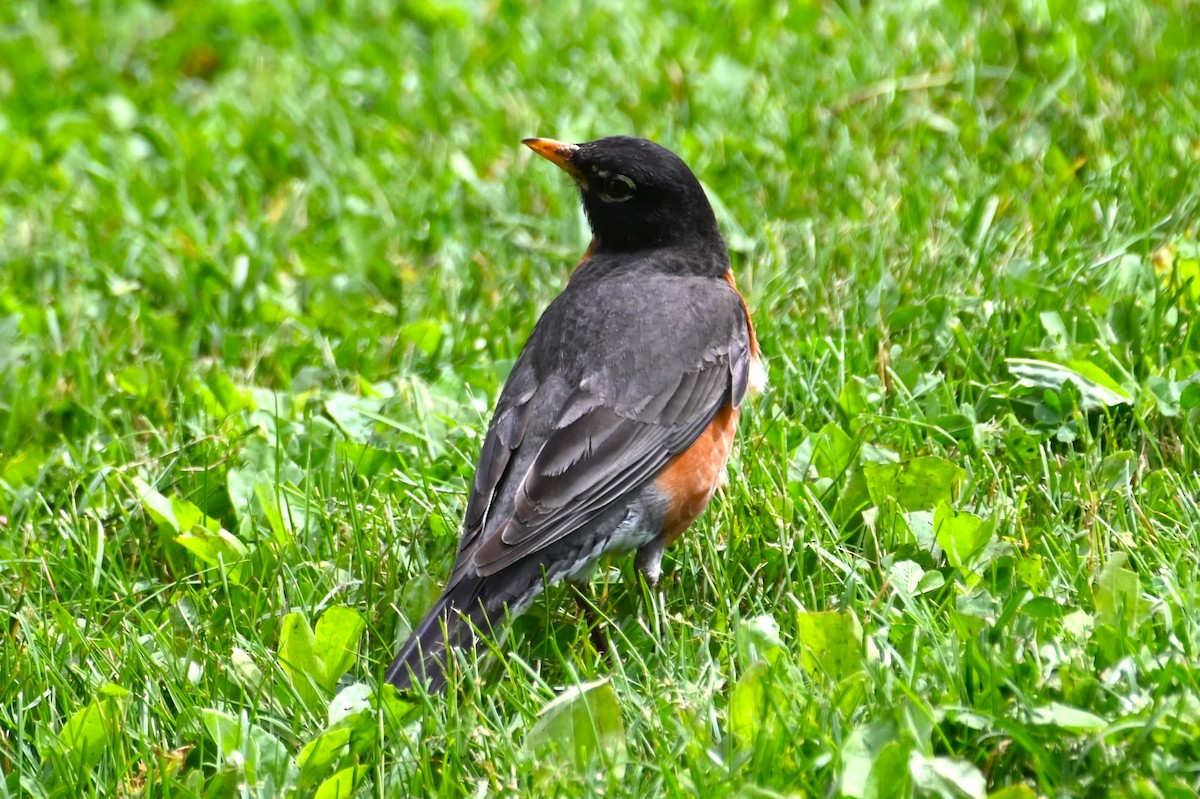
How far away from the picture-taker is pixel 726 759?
114 inches

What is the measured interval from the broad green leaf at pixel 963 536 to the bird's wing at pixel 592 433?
2.45ft

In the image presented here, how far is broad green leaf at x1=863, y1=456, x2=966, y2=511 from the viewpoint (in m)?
3.89

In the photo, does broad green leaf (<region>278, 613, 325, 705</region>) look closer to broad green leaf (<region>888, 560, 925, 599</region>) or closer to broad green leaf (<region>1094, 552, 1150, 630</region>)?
broad green leaf (<region>888, 560, 925, 599</region>)

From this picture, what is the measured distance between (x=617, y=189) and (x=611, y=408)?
90 cm

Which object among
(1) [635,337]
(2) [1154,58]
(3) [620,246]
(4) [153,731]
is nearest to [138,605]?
(4) [153,731]

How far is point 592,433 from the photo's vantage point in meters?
3.93

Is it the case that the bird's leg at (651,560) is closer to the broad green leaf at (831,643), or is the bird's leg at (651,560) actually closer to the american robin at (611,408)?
the american robin at (611,408)

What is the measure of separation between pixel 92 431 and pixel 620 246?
1.86 m

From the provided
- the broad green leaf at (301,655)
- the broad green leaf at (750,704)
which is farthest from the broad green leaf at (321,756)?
the broad green leaf at (750,704)

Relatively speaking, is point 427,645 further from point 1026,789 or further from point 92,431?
point 92,431

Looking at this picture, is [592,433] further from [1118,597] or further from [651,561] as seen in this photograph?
[1118,597]

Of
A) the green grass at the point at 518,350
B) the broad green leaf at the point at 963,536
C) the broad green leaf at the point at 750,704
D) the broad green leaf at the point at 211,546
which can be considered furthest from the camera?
the broad green leaf at the point at 211,546

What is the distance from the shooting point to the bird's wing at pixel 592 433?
3668 millimetres

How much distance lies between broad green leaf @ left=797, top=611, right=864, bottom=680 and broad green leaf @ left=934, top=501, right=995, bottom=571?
1.84ft
